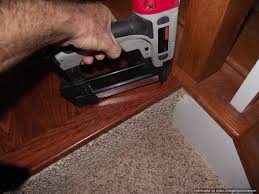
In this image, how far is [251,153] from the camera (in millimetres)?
663

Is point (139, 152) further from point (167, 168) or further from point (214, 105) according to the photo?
point (214, 105)

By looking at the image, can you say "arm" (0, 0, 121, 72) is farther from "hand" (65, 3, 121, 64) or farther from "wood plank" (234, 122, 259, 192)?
"wood plank" (234, 122, 259, 192)

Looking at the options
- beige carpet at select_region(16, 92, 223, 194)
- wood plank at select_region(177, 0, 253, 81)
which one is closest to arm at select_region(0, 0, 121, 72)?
wood plank at select_region(177, 0, 253, 81)

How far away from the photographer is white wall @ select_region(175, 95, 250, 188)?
746mm

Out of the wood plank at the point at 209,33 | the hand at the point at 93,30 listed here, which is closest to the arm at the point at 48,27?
the hand at the point at 93,30

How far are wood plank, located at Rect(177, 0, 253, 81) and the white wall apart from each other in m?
0.11

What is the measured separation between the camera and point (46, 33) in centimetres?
48

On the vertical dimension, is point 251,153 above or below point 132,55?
below

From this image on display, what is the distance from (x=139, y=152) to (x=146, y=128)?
13 centimetres

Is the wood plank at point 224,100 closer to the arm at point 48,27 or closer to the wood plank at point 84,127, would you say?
the wood plank at point 84,127

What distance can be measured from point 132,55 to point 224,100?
0.31 m

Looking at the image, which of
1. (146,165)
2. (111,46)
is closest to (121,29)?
(111,46)

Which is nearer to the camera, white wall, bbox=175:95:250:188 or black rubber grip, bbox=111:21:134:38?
black rubber grip, bbox=111:21:134:38

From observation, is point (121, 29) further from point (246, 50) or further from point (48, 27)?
point (246, 50)
